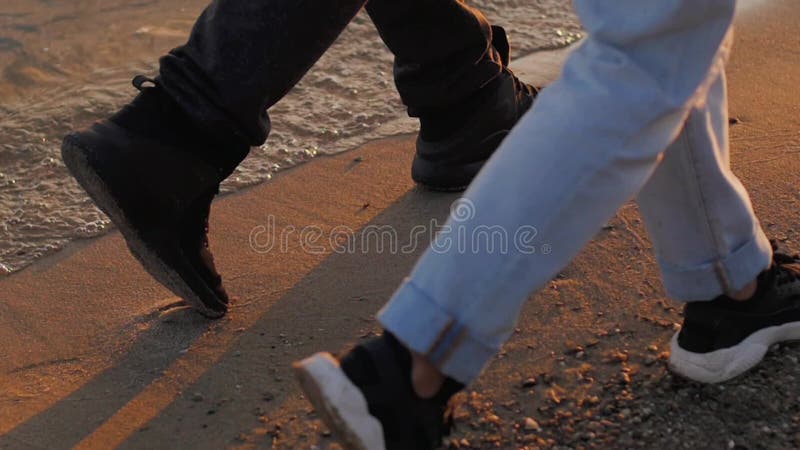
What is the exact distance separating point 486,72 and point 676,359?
3.25 ft

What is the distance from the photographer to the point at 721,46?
151cm

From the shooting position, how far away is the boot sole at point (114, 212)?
→ 6.63 feet

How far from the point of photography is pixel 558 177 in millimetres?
1401

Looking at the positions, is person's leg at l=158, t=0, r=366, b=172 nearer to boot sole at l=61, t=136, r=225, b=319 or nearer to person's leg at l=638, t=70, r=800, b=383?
boot sole at l=61, t=136, r=225, b=319

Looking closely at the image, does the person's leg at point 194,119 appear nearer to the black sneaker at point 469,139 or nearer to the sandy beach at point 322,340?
the sandy beach at point 322,340

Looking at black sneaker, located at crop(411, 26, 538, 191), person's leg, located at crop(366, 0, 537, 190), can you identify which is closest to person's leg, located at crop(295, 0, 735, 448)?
person's leg, located at crop(366, 0, 537, 190)

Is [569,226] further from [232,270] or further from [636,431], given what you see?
[232,270]

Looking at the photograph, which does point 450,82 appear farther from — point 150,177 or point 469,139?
point 150,177

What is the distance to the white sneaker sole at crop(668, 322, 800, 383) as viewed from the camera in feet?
6.15

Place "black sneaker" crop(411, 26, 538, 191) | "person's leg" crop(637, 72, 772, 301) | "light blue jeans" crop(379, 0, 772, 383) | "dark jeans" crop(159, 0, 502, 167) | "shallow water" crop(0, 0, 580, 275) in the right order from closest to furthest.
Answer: "light blue jeans" crop(379, 0, 772, 383) < "person's leg" crop(637, 72, 772, 301) < "dark jeans" crop(159, 0, 502, 167) < "black sneaker" crop(411, 26, 538, 191) < "shallow water" crop(0, 0, 580, 275)

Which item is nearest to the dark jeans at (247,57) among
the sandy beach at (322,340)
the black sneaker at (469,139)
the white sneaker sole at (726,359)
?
the sandy beach at (322,340)

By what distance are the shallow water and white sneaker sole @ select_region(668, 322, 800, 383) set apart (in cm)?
152

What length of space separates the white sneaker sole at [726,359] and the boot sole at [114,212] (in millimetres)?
984

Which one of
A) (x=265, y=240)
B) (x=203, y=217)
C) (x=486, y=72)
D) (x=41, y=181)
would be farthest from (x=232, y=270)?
(x=41, y=181)
